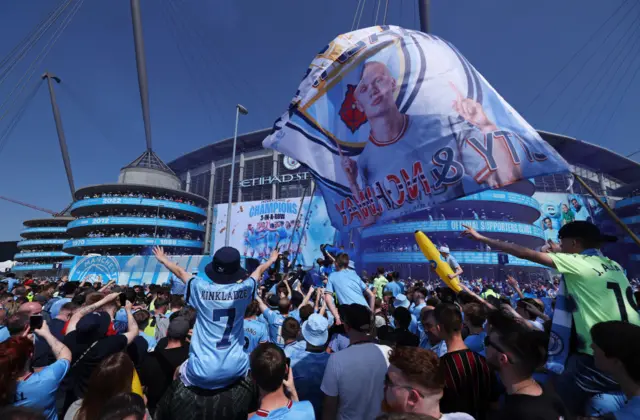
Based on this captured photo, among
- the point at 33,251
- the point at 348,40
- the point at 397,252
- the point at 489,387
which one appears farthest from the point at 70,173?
the point at 489,387

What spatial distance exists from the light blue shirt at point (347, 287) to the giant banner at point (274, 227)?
37.0 m

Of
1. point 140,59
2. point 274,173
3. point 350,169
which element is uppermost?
point 140,59

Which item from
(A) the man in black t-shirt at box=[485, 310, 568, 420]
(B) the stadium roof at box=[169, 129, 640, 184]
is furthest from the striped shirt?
(B) the stadium roof at box=[169, 129, 640, 184]

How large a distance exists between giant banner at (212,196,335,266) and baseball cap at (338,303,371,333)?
3914 centimetres

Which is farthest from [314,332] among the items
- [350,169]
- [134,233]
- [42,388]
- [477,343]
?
[134,233]

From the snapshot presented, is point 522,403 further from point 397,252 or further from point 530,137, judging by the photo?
point 397,252

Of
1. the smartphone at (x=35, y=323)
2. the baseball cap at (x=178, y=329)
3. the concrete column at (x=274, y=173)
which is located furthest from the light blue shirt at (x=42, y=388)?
the concrete column at (x=274, y=173)

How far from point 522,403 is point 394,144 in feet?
14.7

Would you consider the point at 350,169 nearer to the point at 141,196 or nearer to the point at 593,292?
the point at 593,292

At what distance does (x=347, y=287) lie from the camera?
15.2 feet

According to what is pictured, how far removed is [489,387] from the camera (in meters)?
2.19

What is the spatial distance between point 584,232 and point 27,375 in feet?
16.1

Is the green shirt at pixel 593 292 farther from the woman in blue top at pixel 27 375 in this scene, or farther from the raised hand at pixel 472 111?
the woman in blue top at pixel 27 375

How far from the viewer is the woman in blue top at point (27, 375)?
2076mm
